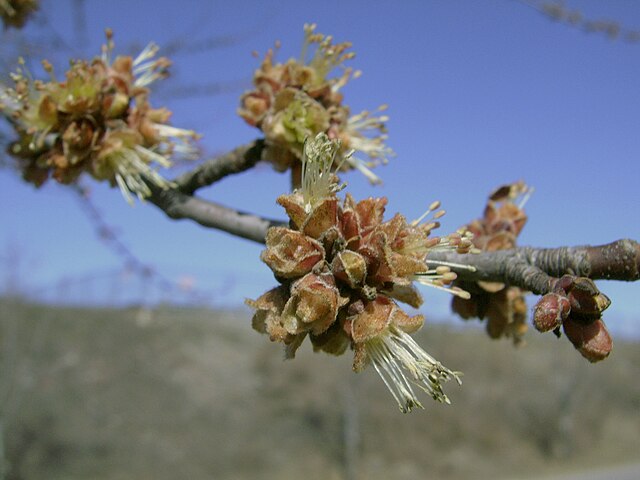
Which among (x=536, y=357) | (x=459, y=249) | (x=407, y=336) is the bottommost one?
(x=407, y=336)

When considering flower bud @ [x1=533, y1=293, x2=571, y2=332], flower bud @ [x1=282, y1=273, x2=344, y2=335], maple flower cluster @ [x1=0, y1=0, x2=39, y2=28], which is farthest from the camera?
maple flower cluster @ [x1=0, y1=0, x2=39, y2=28]

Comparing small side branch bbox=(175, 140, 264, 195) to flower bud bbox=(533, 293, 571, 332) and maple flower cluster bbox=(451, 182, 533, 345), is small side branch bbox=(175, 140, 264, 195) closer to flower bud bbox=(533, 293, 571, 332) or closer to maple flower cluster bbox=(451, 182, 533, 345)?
maple flower cluster bbox=(451, 182, 533, 345)

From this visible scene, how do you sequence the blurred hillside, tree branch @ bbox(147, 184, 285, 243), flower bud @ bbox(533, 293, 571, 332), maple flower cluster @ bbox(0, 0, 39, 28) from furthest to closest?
1. the blurred hillside
2. maple flower cluster @ bbox(0, 0, 39, 28)
3. tree branch @ bbox(147, 184, 285, 243)
4. flower bud @ bbox(533, 293, 571, 332)

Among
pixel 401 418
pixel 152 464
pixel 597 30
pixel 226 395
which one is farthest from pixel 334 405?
pixel 597 30

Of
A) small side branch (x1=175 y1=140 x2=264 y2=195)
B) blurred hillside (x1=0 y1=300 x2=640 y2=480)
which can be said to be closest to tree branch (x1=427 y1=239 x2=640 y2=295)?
small side branch (x1=175 y1=140 x2=264 y2=195)

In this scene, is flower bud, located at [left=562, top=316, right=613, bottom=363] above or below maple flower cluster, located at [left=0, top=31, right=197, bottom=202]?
below

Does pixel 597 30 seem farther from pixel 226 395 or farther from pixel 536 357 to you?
pixel 536 357
